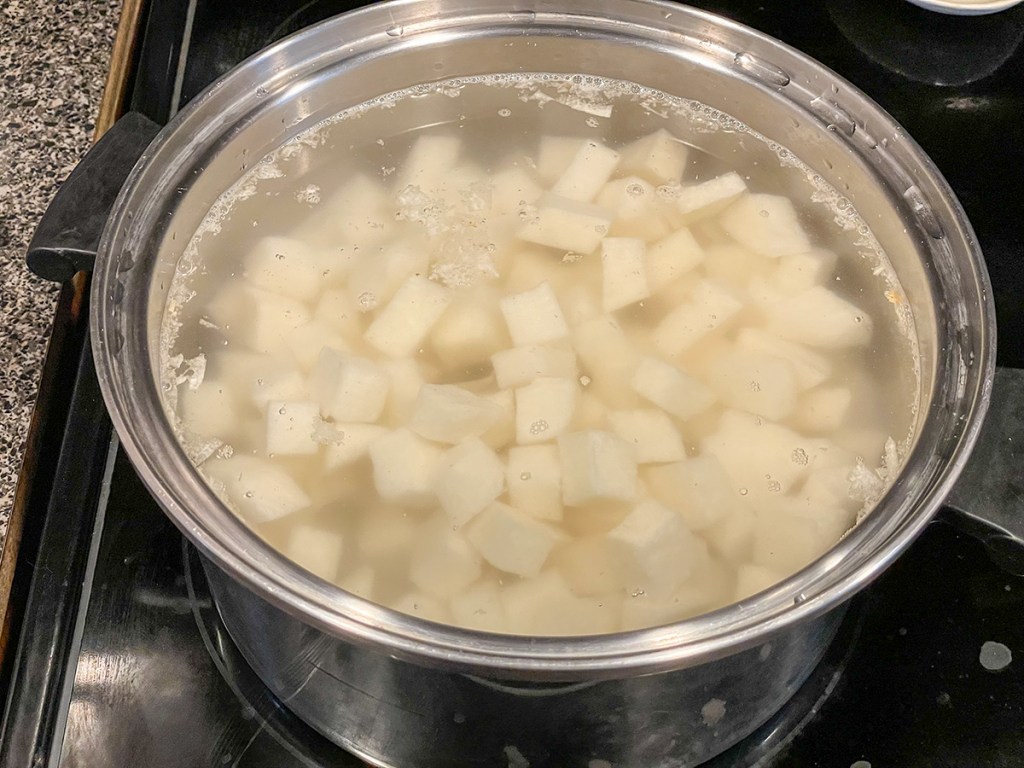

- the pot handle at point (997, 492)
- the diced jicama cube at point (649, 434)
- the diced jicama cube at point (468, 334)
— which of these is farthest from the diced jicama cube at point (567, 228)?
the pot handle at point (997, 492)

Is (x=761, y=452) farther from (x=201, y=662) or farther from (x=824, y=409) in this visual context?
(x=201, y=662)

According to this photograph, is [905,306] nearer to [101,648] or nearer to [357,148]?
[357,148]

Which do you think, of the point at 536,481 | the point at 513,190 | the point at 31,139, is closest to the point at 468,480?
the point at 536,481

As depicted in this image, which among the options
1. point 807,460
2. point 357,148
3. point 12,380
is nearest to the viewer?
point 807,460

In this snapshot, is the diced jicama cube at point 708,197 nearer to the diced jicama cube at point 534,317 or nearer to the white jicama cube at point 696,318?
the white jicama cube at point 696,318

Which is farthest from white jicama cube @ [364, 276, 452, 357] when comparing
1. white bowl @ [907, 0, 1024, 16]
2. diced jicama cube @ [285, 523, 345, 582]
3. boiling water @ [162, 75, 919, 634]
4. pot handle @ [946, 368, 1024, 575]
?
white bowl @ [907, 0, 1024, 16]

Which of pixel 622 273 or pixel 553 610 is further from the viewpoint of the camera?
pixel 622 273

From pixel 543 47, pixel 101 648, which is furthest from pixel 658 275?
pixel 101 648
